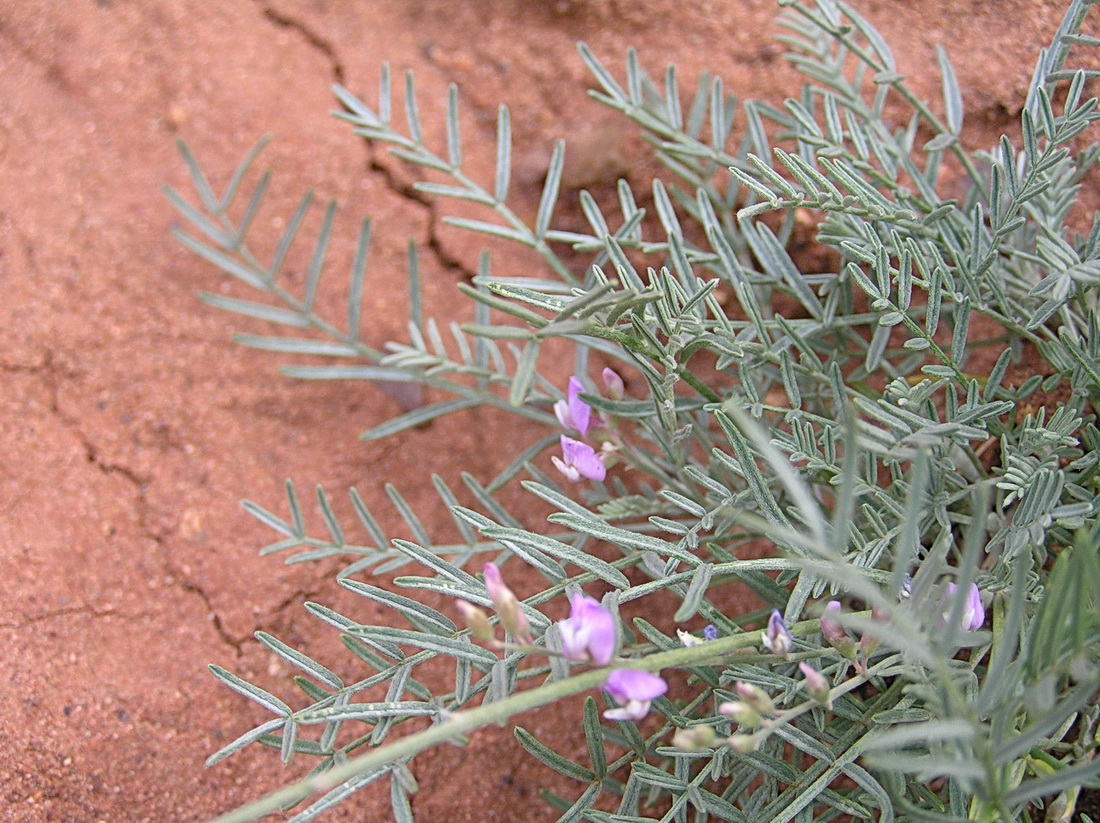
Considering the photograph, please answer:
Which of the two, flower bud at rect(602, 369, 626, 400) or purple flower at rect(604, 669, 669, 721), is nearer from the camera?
purple flower at rect(604, 669, 669, 721)

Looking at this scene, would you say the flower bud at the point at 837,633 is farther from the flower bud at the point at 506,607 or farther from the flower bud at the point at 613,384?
the flower bud at the point at 613,384

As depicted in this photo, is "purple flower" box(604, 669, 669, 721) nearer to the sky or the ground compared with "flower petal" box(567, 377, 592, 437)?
nearer to the ground

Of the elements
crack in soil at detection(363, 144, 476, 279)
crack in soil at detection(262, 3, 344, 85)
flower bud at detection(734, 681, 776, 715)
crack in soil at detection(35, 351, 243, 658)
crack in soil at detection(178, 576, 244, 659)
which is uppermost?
crack in soil at detection(262, 3, 344, 85)

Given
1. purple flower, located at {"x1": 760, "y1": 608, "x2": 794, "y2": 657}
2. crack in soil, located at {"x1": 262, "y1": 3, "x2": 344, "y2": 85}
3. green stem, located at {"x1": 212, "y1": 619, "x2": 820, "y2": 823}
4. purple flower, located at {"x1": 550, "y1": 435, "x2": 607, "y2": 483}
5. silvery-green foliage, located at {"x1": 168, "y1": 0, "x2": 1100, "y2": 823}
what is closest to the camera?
green stem, located at {"x1": 212, "y1": 619, "x2": 820, "y2": 823}

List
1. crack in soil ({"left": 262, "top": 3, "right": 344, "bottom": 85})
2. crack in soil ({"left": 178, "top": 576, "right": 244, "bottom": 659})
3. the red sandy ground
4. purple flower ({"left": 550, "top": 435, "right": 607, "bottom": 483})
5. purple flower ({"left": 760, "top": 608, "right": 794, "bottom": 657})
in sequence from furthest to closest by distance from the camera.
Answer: crack in soil ({"left": 262, "top": 3, "right": 344, "bottom": 85}) < crack in soil ({"left": 178, "top": 576, "right": 244, "bottom": 659}) < the red sandy ground < purple flower ({"left": 550, "top": 435, "right": 607, "bottom": 483}) < purple flower ({"left": 760, "top": 608, "right": 794, "bottom": 657})

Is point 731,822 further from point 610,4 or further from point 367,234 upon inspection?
point 610,4

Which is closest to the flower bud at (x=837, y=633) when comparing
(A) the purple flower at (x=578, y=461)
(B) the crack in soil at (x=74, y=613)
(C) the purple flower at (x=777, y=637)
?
(C) the purple flower at (x=777, y=637)

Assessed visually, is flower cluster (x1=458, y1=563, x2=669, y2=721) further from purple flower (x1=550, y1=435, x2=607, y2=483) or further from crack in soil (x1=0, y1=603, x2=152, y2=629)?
crack in soil (x1=0, y1=603, x2=152, y2=629)

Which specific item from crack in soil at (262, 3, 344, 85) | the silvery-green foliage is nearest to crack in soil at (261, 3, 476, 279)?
crack in soil at (262, 3, 344, 85)

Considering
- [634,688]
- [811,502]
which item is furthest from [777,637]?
[811,502]
